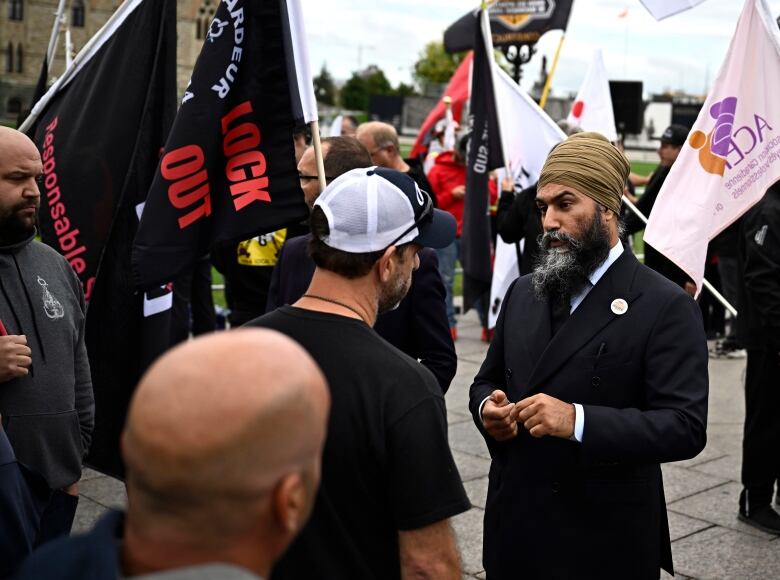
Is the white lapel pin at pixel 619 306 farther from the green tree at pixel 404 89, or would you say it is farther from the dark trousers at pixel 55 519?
the green tree at pixel 404 89

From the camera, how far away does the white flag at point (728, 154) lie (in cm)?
527

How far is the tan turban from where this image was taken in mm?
3586

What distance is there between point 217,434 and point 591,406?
2.00m

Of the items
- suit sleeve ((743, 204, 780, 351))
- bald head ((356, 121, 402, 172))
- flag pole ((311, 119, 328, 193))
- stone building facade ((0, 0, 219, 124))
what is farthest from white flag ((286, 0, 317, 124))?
stone building facade ((0, 0, 219, 124))

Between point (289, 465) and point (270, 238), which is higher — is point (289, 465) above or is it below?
above

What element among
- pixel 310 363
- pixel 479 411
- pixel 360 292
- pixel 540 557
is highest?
pixel 310 363

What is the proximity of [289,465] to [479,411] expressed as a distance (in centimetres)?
210

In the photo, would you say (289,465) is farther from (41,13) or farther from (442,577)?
(41,13)

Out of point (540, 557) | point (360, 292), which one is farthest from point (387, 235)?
point (540, 557)

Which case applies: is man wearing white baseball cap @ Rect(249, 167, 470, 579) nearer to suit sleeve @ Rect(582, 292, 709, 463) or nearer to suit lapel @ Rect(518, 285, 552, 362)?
suit sleeve @ Rect(582, 292, 709, 463)

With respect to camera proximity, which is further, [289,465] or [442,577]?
[442,577]

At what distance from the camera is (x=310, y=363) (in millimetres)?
1631

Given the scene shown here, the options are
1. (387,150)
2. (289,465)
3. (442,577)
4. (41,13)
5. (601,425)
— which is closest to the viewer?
(289,465)

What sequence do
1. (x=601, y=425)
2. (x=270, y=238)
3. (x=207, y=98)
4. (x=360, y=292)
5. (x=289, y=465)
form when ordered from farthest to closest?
(x=270, y=238) → (x=207, y=98) → (x=601, y=425) → (x=360, y=292) → (x=289, y=465)
